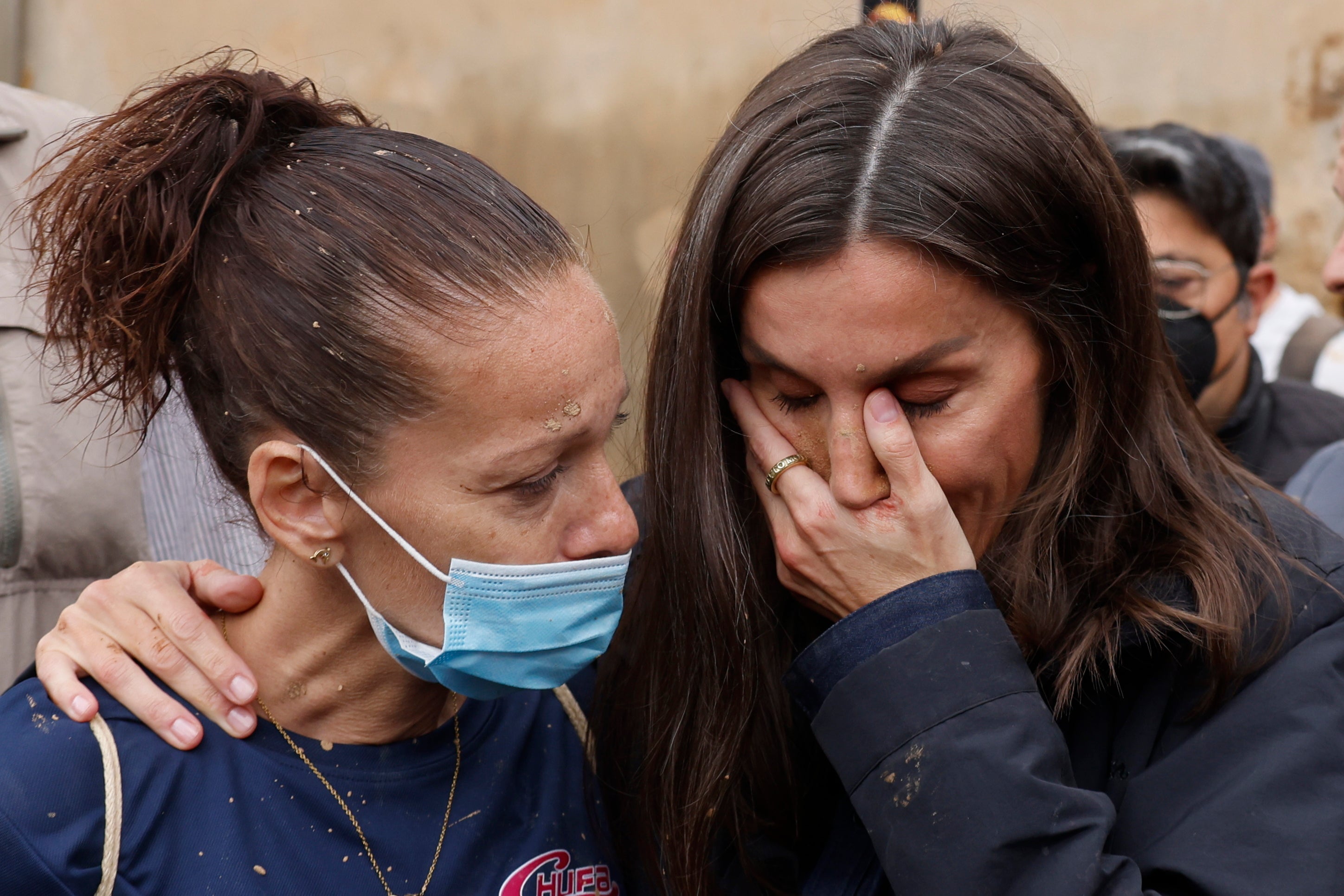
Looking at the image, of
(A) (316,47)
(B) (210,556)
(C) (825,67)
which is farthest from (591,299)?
(A) (316,47)

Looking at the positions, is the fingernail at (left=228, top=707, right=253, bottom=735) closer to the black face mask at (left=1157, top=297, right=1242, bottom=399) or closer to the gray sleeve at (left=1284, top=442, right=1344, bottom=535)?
the gray sleeve at (left=1284, top=442, right=1344, bottom=535)

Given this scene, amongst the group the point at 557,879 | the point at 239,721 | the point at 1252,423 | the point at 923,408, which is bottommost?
the point at 1252,423

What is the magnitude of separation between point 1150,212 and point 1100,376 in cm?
200

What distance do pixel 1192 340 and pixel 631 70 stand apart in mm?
3987

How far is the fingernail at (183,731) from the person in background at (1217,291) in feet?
9.79

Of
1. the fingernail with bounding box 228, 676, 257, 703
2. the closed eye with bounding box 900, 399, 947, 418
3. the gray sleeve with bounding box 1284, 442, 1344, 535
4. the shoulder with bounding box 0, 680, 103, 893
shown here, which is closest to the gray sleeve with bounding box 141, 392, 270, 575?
the fingernail with bounding box 228, 676, 257, 703

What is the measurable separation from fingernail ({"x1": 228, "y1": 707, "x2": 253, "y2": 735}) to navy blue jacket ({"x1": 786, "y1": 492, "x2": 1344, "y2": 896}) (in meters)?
0.83

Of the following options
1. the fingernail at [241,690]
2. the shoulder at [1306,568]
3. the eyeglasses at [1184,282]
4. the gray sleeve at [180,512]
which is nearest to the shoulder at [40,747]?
the fingernail at [241,690]

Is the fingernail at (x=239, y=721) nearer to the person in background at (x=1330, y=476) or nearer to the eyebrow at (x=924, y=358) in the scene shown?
the eyebrow at (x=924, y=358)

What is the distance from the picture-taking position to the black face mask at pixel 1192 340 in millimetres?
3512

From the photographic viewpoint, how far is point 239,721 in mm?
1740

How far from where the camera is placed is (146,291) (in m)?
1.71

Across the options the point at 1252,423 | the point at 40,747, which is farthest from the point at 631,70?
the point at 40,747

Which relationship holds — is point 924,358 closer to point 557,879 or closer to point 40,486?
point 557,879
